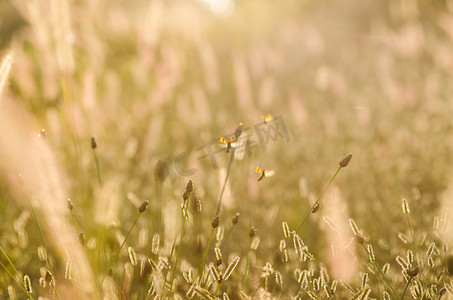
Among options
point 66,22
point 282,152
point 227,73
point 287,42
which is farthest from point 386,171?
point 287,42

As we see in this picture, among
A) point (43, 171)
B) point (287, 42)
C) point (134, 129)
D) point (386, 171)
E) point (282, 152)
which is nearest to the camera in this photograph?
point (43, 171)

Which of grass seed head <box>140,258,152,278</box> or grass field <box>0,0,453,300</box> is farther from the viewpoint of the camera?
grass field <box>0,0,453,300</box>

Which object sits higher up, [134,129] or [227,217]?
[134,129]

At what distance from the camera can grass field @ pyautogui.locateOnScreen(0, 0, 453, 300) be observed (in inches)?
45.1

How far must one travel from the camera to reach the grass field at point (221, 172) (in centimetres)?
115

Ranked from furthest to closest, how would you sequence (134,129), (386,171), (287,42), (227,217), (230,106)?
(287,42)
(230,106)
(134,129)
(386,171)
(227,217)

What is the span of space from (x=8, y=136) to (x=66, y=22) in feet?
3.04

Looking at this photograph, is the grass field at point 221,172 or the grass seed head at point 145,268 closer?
the grass seed head at point 145,268

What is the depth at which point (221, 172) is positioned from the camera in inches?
41.3

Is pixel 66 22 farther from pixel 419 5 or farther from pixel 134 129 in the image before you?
pixel 419 5

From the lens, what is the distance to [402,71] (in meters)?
3.88

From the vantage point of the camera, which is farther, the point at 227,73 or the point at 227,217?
the point at 227,73

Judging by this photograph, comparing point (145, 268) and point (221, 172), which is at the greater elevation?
point (221, 172)

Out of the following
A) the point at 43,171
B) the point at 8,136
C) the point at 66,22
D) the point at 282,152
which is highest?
the point at 66,22
